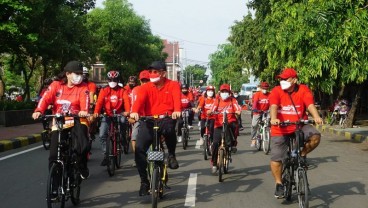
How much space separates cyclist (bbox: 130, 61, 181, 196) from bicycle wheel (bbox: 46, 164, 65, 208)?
1.07m

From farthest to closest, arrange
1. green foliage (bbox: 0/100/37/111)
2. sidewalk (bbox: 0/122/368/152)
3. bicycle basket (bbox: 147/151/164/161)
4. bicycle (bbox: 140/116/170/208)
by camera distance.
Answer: green foliage (bbox: 0/100/37/111) < sidewalk (bbox: 0/122/368/152) < bicycle basket (bbox: 147/151/164/161) < bicycle (bbox: 140/116/170/208)

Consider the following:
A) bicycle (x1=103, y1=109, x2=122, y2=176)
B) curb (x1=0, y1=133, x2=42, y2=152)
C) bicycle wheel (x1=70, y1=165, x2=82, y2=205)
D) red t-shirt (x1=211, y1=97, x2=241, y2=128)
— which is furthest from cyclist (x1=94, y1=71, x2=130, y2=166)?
curb (x1=0, y1=133, x2=42, y2=152)

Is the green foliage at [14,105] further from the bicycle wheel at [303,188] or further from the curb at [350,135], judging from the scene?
the bicycle wheel at [303,188]

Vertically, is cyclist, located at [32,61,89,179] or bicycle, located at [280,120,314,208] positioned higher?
cyclist, located at [32,61,89,179]

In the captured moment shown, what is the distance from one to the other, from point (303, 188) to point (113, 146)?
14.9ft

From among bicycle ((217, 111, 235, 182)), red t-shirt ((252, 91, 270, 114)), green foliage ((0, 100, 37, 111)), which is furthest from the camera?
green foliage ((0, 100, 37, 111))

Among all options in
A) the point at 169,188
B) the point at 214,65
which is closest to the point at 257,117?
the point at 169,188

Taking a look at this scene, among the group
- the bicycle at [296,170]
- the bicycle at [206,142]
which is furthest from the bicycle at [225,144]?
the bicycle at [296,170]

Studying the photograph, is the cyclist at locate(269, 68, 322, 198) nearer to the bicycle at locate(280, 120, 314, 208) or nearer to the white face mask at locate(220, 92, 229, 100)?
the bicycle at locate(280, 120, 314, 208)

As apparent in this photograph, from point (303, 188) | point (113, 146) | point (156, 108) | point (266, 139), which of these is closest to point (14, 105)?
point (266, 139)

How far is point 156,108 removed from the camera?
709 cm

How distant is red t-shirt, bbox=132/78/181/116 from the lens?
7039 mm

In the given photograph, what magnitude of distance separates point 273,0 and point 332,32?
692 centimetres

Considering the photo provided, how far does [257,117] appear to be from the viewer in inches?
551
